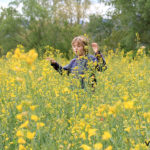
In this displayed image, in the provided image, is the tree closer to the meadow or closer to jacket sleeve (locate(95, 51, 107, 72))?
jacket sleeve (locate(95, 51, 107, 72))

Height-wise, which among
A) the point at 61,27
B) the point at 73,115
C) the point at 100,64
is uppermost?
the point at 61,27

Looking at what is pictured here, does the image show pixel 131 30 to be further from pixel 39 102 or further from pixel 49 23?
pixel 39 102

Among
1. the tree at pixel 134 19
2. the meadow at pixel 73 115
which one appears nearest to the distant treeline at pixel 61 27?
the tree at pixel 134 19

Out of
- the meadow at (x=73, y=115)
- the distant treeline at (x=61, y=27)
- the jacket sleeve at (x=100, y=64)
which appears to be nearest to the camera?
the meadow at (x=73, y=115)

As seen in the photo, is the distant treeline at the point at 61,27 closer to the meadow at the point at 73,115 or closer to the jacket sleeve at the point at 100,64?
the jacket sleeve at the point at 100,64

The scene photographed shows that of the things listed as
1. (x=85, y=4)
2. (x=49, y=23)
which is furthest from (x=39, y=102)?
(x=85, y=4)

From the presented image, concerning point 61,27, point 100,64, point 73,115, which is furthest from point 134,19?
point 73,115

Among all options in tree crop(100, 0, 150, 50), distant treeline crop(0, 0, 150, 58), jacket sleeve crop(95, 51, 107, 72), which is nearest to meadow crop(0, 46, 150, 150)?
jacket sleeve crop(95, 51, 107, 72)

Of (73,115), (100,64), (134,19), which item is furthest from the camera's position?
(134,19)

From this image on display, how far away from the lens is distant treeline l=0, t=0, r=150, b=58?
1248 centimetres

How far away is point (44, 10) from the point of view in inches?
599

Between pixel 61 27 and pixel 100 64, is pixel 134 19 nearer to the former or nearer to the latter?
pixel 61 27

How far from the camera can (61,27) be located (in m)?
13.4

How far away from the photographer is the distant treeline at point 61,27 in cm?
1248
